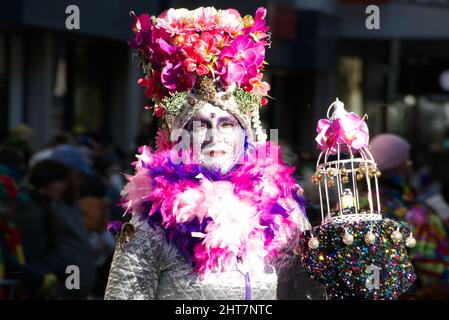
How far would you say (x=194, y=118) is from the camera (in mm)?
3775

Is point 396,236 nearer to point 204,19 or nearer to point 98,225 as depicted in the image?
point 204,19

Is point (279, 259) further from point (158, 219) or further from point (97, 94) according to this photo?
point (97, 94)

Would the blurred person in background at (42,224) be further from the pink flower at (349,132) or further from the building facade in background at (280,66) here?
the pink flower at (349,132)

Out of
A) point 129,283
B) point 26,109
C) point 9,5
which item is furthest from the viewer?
point 26,109

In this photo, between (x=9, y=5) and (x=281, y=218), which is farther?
(x=9, y=5)

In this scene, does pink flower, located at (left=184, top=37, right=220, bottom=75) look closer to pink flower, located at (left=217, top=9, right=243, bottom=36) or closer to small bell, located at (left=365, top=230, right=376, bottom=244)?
pink flower, located at (left=217, top=9, right=243, bottom=36)

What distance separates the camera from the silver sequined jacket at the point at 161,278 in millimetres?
3719

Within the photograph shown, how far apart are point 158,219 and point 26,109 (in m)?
8.99

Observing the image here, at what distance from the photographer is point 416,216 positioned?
20.0ft

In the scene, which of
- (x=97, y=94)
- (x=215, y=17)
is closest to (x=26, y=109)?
(x=97, y=94)

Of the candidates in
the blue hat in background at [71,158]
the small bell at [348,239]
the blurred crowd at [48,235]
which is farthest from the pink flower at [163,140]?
the blue hat in background at [71,158]

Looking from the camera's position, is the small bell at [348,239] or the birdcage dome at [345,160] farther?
the birdcage dome at [345,160]
